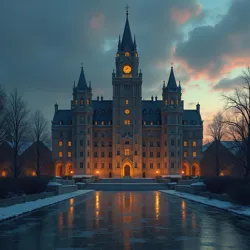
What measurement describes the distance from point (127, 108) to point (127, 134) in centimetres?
699

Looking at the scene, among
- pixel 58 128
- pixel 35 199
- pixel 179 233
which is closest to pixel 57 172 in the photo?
pixel 58 128

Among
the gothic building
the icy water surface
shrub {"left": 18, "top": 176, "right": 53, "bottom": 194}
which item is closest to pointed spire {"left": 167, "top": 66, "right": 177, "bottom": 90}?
the gothic building

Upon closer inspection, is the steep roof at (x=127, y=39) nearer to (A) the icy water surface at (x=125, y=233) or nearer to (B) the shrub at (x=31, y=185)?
(B) the shrub at (x=31, y=185)

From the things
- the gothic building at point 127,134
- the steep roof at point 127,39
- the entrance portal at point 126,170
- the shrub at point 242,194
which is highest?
the steep roof at point 127,39

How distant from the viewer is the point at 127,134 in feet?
336

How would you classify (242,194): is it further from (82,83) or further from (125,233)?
(82,83)

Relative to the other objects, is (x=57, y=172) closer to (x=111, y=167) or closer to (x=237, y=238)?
(x=111, y=167)

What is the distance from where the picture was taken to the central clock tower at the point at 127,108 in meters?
102

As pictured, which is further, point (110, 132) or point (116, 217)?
point (110, 132)

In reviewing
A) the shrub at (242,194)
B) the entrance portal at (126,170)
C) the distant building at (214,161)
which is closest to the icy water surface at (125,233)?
the shrub at (242,194)

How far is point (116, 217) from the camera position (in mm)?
22125

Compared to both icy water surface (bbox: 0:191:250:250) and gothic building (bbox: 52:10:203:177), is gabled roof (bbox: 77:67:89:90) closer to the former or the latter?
gothic building (bbox: 52:10:203:177)

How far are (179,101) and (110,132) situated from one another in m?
20.5

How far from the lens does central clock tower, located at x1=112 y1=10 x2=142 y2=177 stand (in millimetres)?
102188
